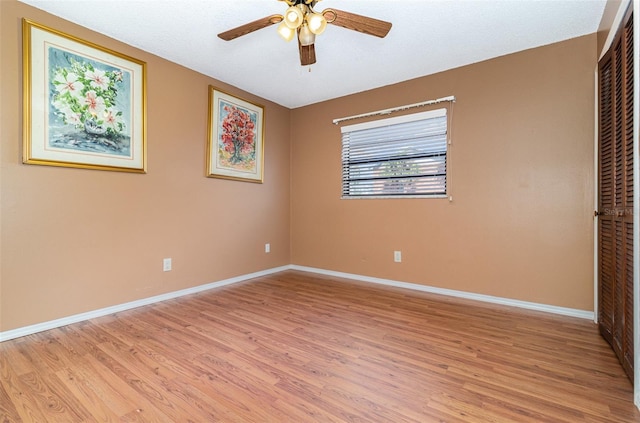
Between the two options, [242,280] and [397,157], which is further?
[242,280]

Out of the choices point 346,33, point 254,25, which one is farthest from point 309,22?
point 346,33

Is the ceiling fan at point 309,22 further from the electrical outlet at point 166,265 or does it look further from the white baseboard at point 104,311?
the white baseboard at point 104,311

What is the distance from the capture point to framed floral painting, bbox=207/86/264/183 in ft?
10.7

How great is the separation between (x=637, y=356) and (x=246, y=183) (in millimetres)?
3484

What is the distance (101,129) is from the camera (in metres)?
2.44

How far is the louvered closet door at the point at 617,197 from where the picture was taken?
61.3 inches

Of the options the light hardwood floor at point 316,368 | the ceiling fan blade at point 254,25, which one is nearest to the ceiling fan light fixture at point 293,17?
the ceiling fan blade at point 254,25

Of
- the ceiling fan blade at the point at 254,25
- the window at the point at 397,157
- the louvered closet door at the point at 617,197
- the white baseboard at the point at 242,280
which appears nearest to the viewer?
the louvered closet door at the point at 617,197

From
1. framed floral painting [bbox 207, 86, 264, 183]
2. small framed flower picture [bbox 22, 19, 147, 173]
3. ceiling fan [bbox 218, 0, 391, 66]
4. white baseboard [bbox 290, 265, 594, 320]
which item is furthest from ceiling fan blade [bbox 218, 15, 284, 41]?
white baseboard [bbox 290, 265, 594, 320]

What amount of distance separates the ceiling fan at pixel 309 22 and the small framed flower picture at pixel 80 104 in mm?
1180

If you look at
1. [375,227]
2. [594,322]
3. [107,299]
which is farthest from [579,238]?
[107,299]

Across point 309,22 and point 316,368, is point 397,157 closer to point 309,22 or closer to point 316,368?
point 309,22

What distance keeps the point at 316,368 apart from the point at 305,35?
204 centimetres

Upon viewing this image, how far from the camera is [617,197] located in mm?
1768
